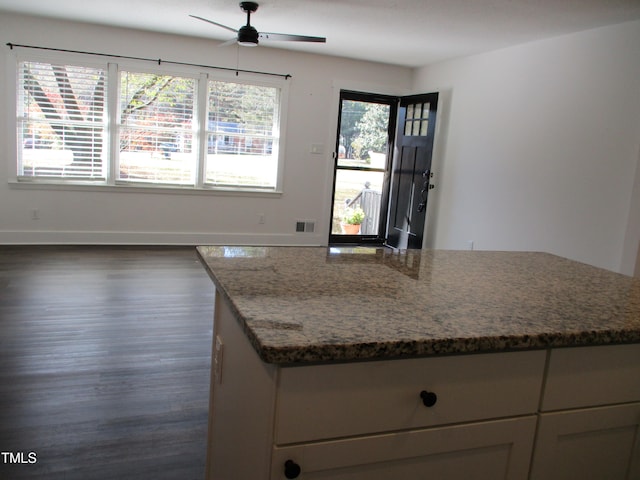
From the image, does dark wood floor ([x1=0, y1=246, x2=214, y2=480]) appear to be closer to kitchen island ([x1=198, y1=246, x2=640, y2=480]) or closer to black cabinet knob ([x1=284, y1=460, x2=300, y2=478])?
kitchen island ([x1=198, y1=246, x2=640, y2=480])

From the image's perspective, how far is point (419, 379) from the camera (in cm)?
105

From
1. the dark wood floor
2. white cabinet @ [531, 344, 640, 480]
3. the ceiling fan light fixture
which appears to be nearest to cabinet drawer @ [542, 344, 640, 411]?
Answer: white cabinet @ [531, 344, 640, 480]

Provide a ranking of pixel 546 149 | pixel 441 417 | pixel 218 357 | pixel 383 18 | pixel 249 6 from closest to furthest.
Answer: pixel 441 417 → pixel 218 357 → pixel 249 6 → pixel 383 18 → pixel 546 149

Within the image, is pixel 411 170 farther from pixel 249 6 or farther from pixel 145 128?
pixel 145 128

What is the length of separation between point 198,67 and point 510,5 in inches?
138

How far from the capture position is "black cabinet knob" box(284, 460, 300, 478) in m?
0.97

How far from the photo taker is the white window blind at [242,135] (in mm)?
6270

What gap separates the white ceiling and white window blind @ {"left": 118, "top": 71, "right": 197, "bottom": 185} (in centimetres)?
58

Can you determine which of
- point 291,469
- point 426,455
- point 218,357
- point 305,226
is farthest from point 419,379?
point 305,226

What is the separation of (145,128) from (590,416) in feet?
18.5

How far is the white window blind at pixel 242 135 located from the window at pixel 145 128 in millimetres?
12

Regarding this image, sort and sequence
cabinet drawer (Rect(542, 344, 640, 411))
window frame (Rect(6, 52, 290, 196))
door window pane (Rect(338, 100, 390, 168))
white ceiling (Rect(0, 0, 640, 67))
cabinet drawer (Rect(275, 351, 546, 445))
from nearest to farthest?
cabinet drawer (Rect(275, 351, 546, 445)) → cabinet drawer (Rect(542, 344, 640, 411)) → white ceiling (Rect(0, 0, 640, 67)) → window frame (Rect(6, 52, 290, 196)) → door window pane (Rect(338, 100, 390, 168))

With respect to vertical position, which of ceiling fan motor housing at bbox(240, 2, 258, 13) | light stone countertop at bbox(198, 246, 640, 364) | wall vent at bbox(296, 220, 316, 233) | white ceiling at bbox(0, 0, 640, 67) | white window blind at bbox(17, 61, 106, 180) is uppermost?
white ceiling at bbox(0, 0, 640, 67)

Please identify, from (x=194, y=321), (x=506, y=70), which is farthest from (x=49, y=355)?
(x=506, y=70)
